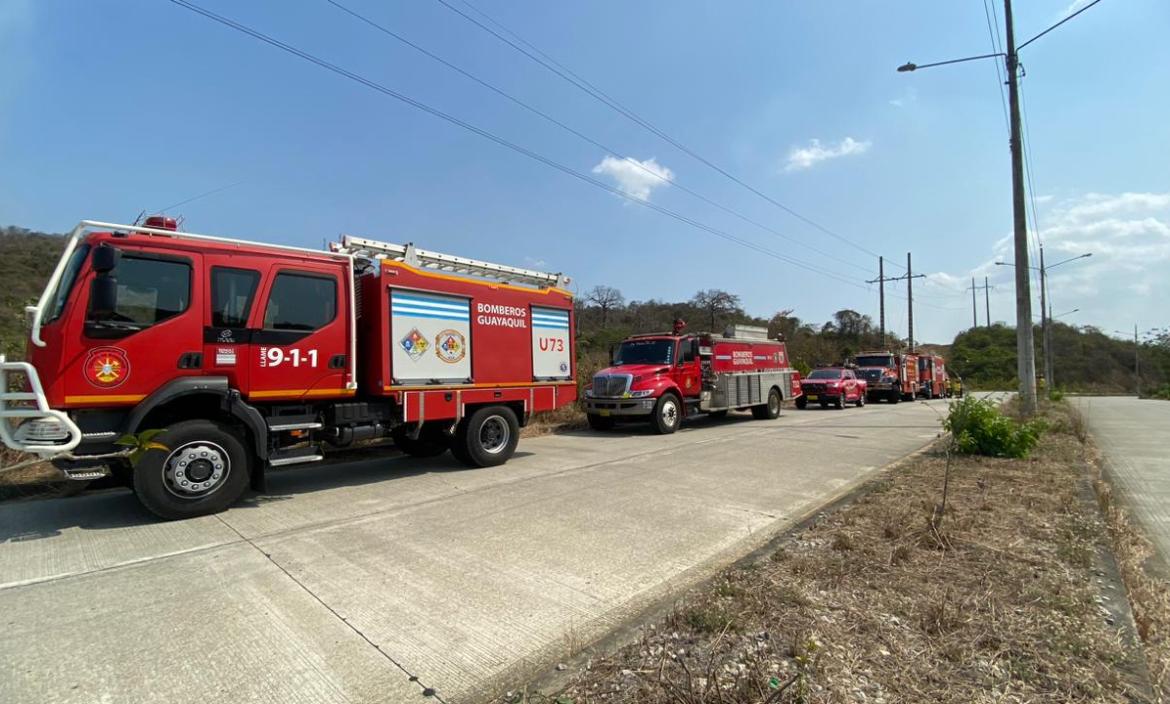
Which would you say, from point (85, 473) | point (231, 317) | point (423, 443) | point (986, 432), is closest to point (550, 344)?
point (423, 443)

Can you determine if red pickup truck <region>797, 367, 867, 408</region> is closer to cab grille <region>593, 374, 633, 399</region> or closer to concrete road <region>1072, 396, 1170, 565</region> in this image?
concrete road <region>1072, 396, 1170, 565</region>

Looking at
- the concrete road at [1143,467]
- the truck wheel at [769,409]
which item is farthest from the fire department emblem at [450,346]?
the truck wheel at [769,409]

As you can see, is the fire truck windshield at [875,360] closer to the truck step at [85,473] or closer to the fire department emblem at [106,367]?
the fire department emblem at [106,367]

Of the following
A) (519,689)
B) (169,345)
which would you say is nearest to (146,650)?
(519,689)

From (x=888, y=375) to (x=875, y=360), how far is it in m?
1.34

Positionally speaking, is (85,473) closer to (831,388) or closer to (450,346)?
(450,346)

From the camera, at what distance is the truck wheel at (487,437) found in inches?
334

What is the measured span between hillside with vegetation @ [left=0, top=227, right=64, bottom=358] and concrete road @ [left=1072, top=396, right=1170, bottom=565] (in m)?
13.3

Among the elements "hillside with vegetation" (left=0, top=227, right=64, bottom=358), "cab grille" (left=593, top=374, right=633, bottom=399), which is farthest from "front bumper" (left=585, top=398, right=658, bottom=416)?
"hillside with vegetation" (left=0, top=227, right=64, bottom=358)

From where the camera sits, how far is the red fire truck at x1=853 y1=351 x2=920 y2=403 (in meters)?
27.3

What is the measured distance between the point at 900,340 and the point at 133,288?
60581 millimetres

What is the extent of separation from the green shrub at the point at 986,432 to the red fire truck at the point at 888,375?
19556 millimetres

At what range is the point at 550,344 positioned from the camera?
32.1 ft

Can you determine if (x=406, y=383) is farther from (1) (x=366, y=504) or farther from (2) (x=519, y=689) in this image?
(2) (x=519, y=689)
